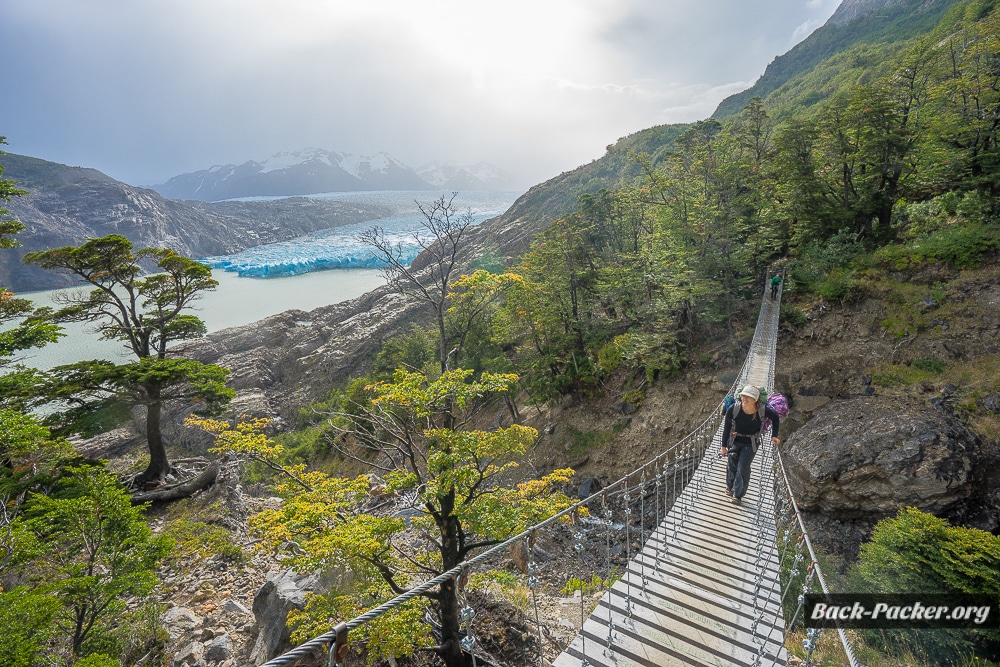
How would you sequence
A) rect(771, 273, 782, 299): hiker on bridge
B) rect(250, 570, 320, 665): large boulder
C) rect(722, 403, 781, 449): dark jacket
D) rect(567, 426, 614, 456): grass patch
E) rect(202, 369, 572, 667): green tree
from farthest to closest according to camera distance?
rect(567, 426, 614, 456): grass patch, rect(771, 273, 782, 299): hiker on bridge, rect(250, 570, 320, 665): large boulder, rect(722, 403, 781, 449): dark jacket, rect(202, 369, 572, 667): green tree

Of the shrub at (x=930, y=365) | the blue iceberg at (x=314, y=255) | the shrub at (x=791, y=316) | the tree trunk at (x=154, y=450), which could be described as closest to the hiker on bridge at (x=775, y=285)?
the shrub at (x=791, y=316)

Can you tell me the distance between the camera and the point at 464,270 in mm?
29484

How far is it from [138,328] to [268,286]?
1223 inches

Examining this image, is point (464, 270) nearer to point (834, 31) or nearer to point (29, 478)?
point (29, 478)

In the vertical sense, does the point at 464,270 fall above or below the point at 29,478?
above

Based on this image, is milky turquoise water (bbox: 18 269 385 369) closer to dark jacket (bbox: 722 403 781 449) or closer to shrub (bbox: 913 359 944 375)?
dark jacket (bbox: 722 403 781 449)

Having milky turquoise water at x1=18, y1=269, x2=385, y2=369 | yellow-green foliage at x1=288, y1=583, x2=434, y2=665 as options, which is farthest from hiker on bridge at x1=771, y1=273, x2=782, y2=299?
milky turquoise water at x1=18, y1=269, x2=385, y2=369

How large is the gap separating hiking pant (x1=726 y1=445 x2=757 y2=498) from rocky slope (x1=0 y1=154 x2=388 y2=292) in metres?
62.8

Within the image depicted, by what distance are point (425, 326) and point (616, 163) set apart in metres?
35.0

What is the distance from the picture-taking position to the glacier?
41.7m

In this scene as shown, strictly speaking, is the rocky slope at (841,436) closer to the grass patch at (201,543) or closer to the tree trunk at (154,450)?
the grass patch at (201,543)

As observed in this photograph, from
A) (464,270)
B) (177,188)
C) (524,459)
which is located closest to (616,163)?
(464,270)

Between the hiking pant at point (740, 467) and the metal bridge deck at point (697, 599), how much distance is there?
21 centimetres

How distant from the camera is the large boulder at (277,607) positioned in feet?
16.3
